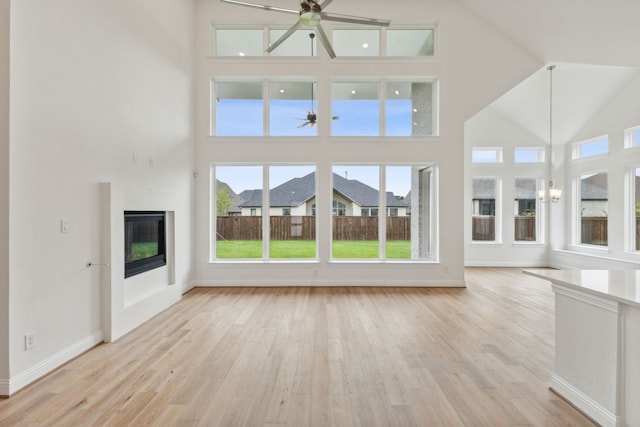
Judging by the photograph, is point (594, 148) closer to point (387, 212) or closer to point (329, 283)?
point (387, 212)

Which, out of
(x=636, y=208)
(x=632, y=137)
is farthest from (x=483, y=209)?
(x=632, y=137)

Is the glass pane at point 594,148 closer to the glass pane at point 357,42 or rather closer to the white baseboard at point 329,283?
the white baseboard at point 329,283

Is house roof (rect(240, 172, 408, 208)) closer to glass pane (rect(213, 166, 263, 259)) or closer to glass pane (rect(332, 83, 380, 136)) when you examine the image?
glass pane (rect(213, 166, 263, 259))

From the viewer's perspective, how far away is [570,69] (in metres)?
6.06

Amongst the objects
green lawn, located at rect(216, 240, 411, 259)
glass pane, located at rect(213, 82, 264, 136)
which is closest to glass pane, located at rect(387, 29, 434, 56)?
glass pane, located at rect(213, 82, 264, 136)

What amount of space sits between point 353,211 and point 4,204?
4795 mm

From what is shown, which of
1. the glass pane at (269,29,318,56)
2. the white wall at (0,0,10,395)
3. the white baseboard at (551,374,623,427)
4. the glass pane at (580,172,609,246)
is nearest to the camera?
the white baseboard at (551,374,623,427)

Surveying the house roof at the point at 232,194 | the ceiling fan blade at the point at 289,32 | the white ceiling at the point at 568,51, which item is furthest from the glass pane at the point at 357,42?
the house roof at the point at 232,194

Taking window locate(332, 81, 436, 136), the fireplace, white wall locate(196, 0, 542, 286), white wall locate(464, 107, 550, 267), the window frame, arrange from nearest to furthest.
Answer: the fireplace → white wall locate(196, 0, 542, 286) → window locate(332, 81, 436, 136) → the window frame → white wall locate(464, 107, 550, 267)

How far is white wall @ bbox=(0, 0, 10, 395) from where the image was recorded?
240cm

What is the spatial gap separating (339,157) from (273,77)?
1948 mm

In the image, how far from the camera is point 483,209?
8023mm

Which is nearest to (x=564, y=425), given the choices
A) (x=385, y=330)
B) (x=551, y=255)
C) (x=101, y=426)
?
(x=385, y=330)

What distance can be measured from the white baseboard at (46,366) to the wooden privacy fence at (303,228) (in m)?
2.99
